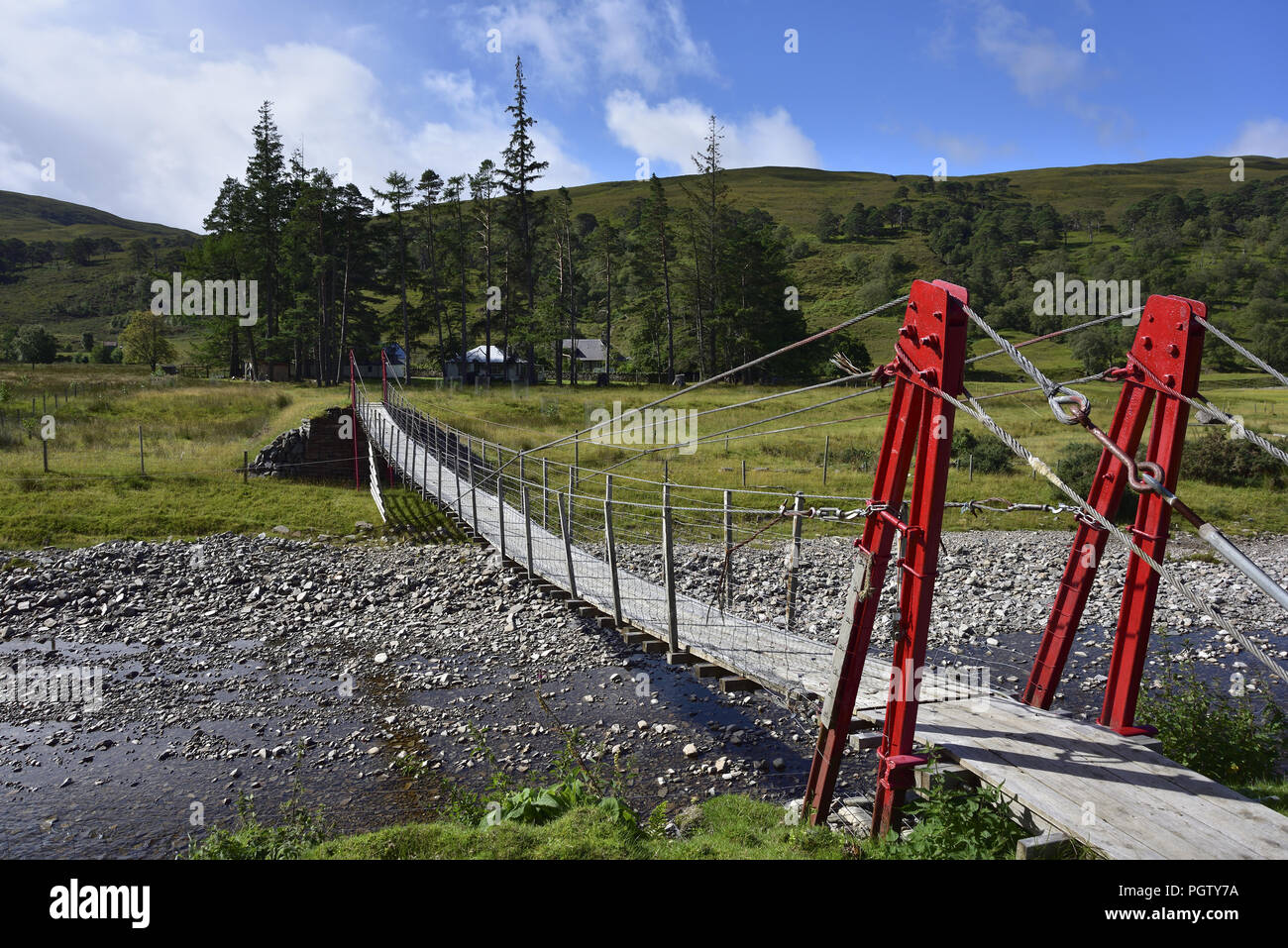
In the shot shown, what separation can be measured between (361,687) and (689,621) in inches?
174

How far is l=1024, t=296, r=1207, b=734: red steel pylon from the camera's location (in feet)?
15.0

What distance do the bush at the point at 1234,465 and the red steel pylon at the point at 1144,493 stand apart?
773 inches

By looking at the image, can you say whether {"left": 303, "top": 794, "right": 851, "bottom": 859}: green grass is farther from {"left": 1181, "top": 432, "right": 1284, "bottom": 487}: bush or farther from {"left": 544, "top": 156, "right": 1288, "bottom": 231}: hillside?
{"left": 544, "top": 156, "right": 1288, "bottom": 231}: hillside

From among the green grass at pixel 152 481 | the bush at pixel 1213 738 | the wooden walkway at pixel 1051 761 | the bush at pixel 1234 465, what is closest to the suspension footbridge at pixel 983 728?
the wooden walkway at pixel 1051 761

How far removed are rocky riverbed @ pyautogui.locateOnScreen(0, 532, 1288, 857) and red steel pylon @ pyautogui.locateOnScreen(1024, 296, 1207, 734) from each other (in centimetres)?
217

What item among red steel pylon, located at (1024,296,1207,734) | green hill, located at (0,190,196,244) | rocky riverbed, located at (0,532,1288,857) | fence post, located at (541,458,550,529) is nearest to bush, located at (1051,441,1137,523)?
rocky riverbed, located at (0,532,1288,857)

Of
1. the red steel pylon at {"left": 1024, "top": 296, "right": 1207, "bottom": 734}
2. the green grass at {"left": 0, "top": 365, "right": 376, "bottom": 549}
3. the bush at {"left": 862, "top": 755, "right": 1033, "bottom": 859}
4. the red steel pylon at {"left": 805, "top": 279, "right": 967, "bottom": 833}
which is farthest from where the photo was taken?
the green grass at {"left": 0, "top": 365, "right": 376, "bottom": 549}

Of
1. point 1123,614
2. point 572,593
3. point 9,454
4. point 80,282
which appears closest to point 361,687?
point 572,593

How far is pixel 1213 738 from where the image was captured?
5699mm

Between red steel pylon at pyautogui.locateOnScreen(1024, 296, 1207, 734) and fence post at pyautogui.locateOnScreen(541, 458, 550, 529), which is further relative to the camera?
fence post at pyautogui.locateOnScreen(541, 458, 550, 529)

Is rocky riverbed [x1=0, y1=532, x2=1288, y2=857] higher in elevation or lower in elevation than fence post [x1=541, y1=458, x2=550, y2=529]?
lower

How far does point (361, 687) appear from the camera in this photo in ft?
31.0

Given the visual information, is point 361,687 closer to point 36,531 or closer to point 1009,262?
point 36,531

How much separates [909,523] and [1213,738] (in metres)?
3.36
